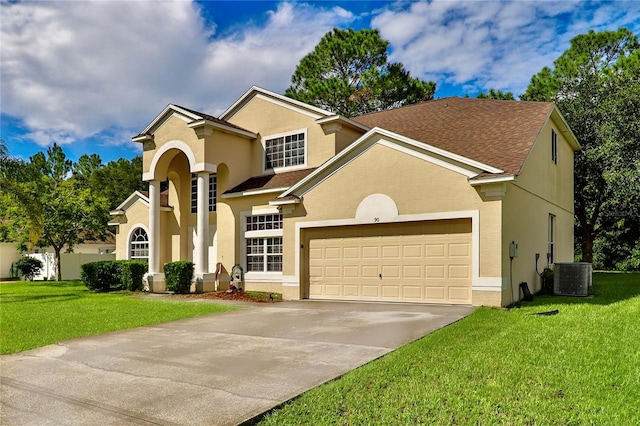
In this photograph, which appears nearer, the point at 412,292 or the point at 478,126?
the point at 412,292

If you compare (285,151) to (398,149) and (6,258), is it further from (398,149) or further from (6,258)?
(6,258)

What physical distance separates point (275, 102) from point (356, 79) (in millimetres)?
15748

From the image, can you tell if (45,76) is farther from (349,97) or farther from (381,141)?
(349,97)

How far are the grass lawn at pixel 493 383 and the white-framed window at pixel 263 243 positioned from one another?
995 centimetres

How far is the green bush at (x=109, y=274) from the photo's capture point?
67.8 ft

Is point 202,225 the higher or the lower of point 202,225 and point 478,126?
the lower

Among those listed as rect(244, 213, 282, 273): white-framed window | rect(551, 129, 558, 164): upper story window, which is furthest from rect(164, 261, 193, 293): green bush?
rect(551, 129, 558, 164): upper story window

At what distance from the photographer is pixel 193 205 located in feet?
71.4

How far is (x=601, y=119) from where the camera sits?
25.8m

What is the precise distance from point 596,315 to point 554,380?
565 cm

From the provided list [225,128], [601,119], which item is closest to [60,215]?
[225,128]

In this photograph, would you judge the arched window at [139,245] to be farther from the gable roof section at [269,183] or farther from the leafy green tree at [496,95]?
the leafy green tree at [496,95]

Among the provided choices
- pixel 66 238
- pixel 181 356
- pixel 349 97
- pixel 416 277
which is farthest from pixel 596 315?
pixel 66 238

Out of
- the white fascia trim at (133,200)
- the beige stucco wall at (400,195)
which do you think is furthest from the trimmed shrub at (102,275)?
the beige stucco wall at (400,195)
